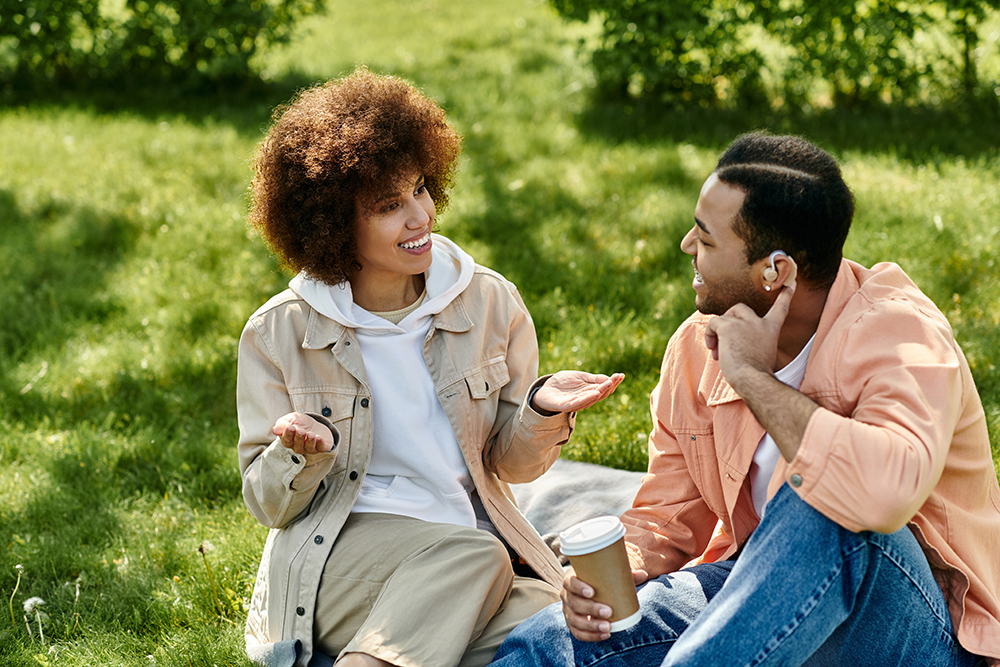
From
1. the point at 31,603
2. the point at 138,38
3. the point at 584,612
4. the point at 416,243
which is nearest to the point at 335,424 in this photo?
the point at 416,243

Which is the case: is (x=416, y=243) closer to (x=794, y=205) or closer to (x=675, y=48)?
(x=794, y=205)

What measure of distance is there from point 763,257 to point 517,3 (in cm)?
886

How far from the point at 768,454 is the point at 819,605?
55cm

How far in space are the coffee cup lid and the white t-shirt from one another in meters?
0.50

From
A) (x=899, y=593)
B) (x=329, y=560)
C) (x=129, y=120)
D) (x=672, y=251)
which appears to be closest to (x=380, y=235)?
(x=329, y=560)

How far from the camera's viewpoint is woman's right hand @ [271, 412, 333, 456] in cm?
259

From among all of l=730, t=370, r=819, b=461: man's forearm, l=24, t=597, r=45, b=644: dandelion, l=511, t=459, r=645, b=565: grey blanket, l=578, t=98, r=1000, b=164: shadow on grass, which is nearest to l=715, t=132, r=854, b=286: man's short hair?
l=730, t=370, r=819, b=461: man's forearm

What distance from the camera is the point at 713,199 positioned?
2543mm

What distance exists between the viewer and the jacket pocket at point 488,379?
2.98 metres

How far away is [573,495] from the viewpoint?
381cm

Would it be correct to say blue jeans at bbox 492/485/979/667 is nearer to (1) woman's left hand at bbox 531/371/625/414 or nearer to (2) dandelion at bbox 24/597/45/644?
(1) woman's left hand at bbox 531/371/625/414

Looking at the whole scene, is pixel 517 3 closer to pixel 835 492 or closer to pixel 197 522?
Answer: pixel 197 522

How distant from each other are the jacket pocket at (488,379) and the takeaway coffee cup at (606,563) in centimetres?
79

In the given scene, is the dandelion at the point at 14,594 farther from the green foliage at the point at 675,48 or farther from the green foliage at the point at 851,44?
the green foliage at the point at 851,44
